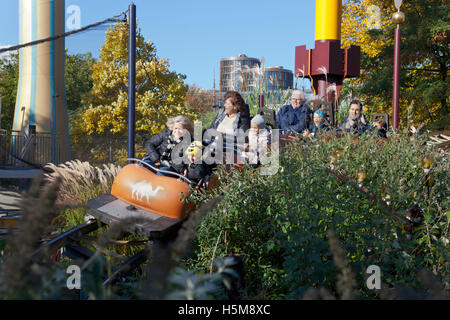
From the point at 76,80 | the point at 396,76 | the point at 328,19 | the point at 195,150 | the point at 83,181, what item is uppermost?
the point at 76,80

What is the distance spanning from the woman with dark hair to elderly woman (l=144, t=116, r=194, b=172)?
77cm

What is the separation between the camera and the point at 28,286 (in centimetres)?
112

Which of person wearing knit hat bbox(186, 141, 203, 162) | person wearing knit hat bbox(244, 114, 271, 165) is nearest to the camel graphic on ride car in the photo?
person wearing knit hat bbox(186, 141, 203, 162)

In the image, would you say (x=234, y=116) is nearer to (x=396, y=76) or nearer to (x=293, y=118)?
(x=293, y=118)

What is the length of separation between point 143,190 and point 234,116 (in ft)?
6.85

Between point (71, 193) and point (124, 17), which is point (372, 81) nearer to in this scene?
point (124, 17)

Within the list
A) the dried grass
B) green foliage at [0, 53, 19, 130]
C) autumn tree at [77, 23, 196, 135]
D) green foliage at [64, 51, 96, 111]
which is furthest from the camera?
green foliage at [64, 51, 96, 111]

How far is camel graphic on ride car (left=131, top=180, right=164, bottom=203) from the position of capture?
4.18m

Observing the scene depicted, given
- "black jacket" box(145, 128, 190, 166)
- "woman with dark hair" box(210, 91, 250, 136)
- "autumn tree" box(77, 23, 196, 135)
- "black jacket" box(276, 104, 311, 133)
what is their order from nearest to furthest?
"black jacket" box(145, 128, 190, 166) → "woman with dark hair" box(210, 91, 250, 136) → "black jacket" box(276, 104, 311, 133) → "autumn tree" box(77, 23, 196, 135)

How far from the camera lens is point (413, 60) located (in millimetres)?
15477

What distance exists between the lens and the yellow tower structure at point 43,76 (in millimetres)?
14125

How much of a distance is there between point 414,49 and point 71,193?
41.3 ft

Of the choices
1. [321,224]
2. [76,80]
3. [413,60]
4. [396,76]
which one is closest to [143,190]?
[321,224]

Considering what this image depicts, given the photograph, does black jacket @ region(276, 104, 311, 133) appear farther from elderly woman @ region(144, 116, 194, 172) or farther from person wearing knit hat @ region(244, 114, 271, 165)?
elderly woman @ region(144, 116, 194, 172)
